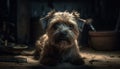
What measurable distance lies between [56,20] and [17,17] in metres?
3.69

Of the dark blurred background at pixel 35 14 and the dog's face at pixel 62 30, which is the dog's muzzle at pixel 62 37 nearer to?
the dog's face at pixel 62 30

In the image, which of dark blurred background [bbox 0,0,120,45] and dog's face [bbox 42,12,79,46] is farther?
dark blurred background [bbox 0,0,120,45]

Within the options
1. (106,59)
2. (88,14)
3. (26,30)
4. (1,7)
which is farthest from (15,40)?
(106,59)

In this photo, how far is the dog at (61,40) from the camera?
6289mm

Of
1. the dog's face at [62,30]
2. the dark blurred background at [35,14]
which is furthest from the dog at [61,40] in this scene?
the dark blurred background at [35,14]

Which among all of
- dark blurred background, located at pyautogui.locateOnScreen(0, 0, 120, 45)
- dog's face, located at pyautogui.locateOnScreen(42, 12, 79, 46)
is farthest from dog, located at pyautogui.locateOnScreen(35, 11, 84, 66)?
dark blurred background, located at pyautogui.locateOnScreen(0, 0, 120, 45)

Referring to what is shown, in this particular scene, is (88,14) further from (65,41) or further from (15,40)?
(65,41)

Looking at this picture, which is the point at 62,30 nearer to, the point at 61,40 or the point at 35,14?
the point at 61,40

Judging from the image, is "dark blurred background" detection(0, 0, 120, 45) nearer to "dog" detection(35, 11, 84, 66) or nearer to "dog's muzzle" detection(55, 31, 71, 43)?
"dog" detection(35, 11, 84, 66)

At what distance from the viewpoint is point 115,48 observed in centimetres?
897

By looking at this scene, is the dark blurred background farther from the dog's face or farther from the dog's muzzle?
the dog's muzzle

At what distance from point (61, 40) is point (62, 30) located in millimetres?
184

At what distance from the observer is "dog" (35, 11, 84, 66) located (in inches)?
248

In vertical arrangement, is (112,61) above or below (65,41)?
below
